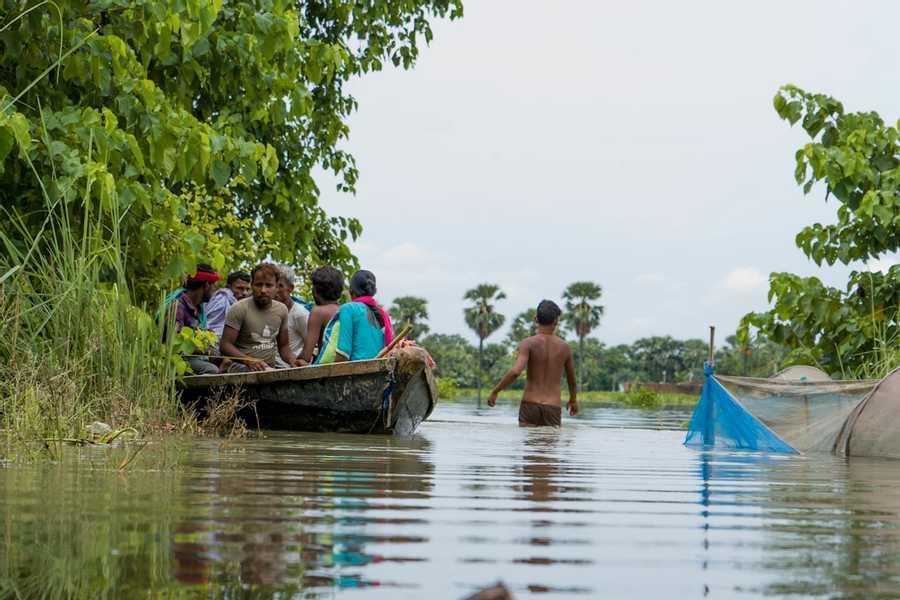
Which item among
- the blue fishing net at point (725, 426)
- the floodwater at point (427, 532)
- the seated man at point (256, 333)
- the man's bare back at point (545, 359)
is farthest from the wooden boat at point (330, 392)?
the floodwater at point (427, 532)

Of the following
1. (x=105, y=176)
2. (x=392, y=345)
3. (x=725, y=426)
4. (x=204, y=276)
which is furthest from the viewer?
(x=204, y=276)

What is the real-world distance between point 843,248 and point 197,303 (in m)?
6.74

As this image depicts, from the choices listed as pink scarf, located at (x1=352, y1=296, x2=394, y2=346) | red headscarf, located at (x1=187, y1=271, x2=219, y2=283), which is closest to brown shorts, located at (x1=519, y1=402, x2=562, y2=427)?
pink scarf, located at (x1=352, y1=296, x2=394, y2=346)

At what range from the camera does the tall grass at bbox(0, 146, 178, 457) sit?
693cm

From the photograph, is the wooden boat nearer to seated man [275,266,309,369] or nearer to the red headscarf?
the red headscarf

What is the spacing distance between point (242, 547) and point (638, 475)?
382cm

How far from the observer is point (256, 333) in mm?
11500

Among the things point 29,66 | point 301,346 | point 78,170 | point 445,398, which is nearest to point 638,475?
point 78,170

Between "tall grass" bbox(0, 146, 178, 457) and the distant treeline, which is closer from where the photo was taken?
"tall grass" bbox(0, 146, 178, 457)

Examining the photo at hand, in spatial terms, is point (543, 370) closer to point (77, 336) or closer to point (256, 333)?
point (256, 333)

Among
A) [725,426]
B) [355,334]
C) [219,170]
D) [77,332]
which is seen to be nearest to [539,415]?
[725,426]

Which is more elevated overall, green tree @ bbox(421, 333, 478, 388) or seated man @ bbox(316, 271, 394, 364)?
green tree @ bbox(421, 333, 478, 388)

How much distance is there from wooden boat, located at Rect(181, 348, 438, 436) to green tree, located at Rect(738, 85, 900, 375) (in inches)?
189

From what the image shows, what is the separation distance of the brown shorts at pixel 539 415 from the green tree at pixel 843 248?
103 inches
